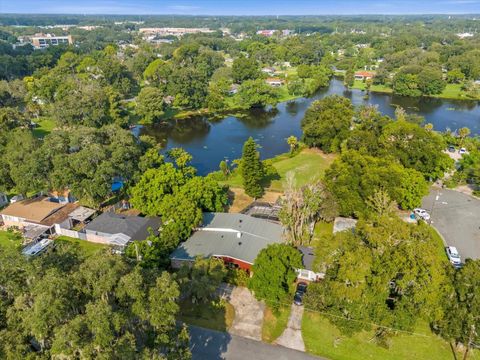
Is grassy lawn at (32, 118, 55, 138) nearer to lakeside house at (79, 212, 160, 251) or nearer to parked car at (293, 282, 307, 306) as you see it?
lakeside house at (79, 212, 160, 251)

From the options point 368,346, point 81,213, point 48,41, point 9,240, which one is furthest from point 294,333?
point 48,41

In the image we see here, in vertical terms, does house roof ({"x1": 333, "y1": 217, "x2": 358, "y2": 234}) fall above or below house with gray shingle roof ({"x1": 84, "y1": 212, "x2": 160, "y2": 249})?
below

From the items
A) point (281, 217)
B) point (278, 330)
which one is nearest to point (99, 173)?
point (281, 217)

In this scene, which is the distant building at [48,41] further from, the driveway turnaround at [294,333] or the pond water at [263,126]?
the driveway turnaround at [294,333]

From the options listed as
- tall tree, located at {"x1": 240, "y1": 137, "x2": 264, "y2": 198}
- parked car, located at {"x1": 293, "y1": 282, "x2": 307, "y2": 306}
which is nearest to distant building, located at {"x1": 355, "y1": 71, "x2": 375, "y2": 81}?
tall tree, located at {"x1": 240, "y1": 137, "x2": 264, "y2": 198}

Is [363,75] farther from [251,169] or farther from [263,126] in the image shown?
[251,169]
